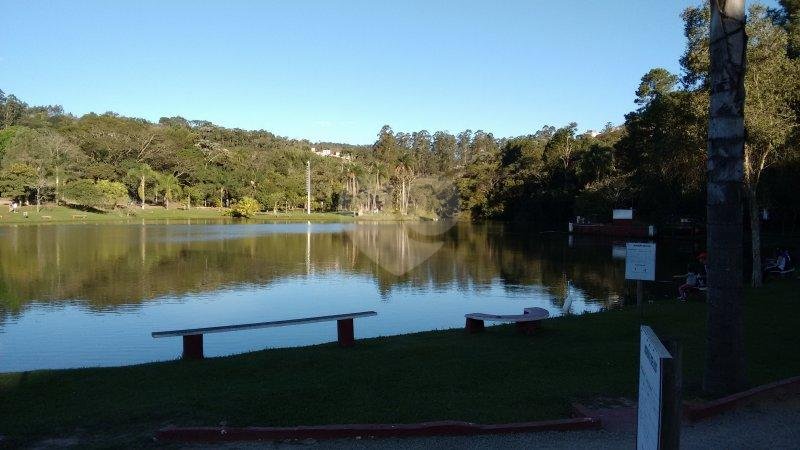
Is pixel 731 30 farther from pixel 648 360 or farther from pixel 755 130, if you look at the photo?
pixel 755 130

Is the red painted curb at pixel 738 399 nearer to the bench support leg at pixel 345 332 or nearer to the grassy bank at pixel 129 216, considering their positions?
the bench support leg at pixel 345 332

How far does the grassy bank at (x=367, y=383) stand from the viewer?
236 inches

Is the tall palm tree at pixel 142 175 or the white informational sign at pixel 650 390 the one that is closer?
the white informational sign at pixel 650 390

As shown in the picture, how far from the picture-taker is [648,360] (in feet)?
8.89

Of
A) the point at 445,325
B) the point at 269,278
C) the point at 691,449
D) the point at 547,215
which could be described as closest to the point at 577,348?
the point at 691,449

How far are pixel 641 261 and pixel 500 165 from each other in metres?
76.2

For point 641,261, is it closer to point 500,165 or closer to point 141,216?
point 141,216

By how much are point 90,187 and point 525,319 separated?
7079cm

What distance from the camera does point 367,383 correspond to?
282 inches

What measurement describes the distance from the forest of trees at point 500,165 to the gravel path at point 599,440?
11762 millimetres

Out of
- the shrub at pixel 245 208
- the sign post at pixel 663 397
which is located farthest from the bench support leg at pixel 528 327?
the shrub at pixel 245 208

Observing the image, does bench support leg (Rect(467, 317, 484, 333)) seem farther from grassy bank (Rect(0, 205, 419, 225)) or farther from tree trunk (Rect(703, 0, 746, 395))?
grassy bank (Rect(0, 205, 419, 225))

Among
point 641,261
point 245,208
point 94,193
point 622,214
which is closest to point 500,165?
point 245,208

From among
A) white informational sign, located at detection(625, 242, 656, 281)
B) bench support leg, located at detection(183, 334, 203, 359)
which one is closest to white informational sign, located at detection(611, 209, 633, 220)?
white informational sign, located at detection(625, 242, 656, 281)
